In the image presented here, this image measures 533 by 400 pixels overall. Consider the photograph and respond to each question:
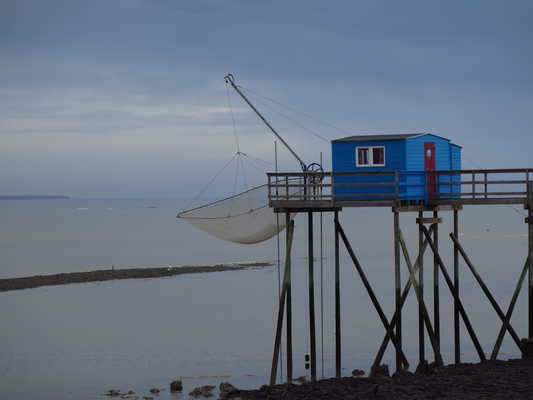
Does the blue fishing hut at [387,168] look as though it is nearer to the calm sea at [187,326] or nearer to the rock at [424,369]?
the rock at [424,369]

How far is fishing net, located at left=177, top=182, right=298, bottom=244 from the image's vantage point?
30.3 metres

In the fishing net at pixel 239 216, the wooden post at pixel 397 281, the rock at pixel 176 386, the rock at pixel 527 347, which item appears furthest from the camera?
the rock at pixel 176 386

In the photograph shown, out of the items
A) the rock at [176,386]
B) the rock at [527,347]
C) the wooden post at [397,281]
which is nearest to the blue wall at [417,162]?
the wooden post at [397,281]

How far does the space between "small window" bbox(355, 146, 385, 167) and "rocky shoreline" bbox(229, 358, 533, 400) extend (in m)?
7.07

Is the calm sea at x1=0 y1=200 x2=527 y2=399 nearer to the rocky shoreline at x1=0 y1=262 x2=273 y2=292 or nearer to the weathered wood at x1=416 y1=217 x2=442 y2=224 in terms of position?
the rocky shoreline at x1=0 y1=262 x2=273 y2=292

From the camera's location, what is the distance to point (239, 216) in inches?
1201

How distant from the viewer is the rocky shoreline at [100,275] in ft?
223

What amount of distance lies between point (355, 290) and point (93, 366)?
29554 millimetres

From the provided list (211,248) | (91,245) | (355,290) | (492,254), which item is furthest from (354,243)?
(355,290)

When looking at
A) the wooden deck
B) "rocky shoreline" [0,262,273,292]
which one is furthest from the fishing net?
"rocky shoreline" [0,262,273,292]

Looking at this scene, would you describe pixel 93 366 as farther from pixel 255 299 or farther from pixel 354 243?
pixel 354 243

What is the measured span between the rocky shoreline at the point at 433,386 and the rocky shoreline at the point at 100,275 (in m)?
44.7

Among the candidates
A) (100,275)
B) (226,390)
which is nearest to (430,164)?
(226,390)

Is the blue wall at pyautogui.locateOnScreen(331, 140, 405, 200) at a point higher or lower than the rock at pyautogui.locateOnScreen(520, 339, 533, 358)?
higher
